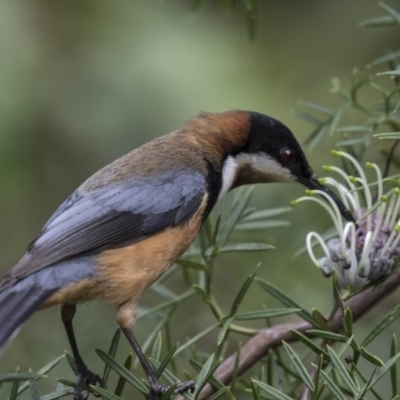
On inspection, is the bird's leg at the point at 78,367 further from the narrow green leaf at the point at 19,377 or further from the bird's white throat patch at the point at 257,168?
the bird's white throat patch at the point at 257,168

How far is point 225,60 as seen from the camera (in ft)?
13.5

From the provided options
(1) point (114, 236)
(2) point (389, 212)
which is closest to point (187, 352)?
(1) point (114, 236)

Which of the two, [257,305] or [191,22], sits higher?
[191,22]

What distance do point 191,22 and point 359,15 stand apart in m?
0.85

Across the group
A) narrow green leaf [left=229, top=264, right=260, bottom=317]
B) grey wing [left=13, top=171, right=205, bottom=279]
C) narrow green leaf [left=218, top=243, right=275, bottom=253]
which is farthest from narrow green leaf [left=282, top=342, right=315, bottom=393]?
grey wing [left=13, top=171, right=205, bottom=279]

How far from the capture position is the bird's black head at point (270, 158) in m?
3.11

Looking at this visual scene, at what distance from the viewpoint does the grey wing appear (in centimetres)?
261

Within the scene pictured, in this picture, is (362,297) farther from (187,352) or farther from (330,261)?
(187,352)

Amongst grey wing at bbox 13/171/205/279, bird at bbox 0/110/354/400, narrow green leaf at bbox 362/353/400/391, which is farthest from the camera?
grey wing at bbox 13/171/205/279

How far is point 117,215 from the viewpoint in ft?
9.18

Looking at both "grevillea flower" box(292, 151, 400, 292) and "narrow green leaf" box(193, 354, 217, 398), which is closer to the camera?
"narrow green leaf" box(193, 354, 217, 398)

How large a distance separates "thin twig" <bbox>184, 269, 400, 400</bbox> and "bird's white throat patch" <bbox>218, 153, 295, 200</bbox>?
0.95 m

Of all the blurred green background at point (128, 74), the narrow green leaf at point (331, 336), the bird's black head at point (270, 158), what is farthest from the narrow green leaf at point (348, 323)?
the blurred green background at point (128, 74)

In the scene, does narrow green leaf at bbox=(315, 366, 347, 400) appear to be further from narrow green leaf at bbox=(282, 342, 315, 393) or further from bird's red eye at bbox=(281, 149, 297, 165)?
bird's red eye at bbox=(281, 149, 297, 165)
